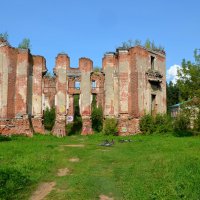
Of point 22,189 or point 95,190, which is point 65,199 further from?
point 22,189

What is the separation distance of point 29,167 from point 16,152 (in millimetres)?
4101

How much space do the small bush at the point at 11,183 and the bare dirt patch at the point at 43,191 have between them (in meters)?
0.42

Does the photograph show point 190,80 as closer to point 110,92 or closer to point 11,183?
point 110,92

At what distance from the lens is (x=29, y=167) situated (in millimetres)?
11453

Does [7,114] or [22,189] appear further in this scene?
[7,114]

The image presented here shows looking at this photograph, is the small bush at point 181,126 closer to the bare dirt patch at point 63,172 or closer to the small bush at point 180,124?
the small bush at point 180,124

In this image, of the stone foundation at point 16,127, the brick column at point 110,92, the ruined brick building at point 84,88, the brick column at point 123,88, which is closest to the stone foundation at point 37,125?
the ruined brick building at point 84,88

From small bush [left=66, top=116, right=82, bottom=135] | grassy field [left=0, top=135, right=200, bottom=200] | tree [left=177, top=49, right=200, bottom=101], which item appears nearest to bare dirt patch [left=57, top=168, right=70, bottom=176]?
grassy field [left=0, top=135, right=200, bottom=200]

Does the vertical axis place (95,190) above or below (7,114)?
below

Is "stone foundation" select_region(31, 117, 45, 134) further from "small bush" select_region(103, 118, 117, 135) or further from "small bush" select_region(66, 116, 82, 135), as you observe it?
"small bush" select_region(103, 118, 117, 135)

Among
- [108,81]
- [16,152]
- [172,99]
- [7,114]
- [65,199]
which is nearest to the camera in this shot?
[65,199]

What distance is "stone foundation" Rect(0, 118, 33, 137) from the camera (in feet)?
82.8

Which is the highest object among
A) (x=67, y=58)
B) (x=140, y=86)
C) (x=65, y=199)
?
(x=67, y=58)

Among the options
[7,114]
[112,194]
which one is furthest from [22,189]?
[7,114]
